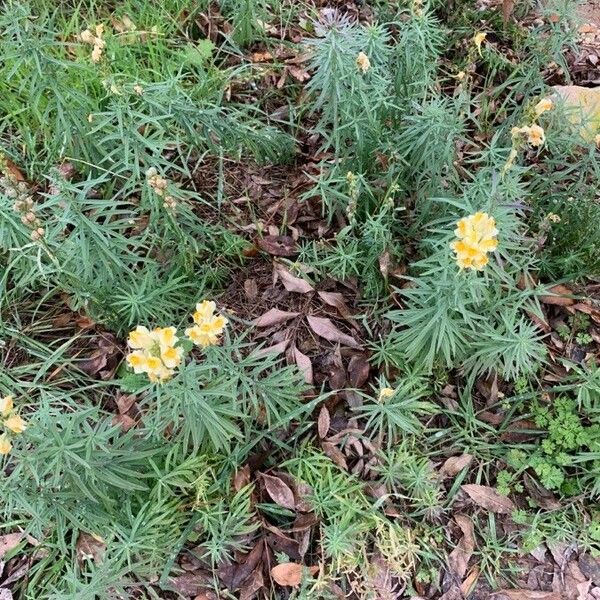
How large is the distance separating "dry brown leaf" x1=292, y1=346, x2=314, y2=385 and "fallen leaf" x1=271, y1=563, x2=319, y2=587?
0.79 meters

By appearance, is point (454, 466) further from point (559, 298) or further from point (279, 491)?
point (559, 298)

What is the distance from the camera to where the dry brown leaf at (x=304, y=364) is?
9.69 feet

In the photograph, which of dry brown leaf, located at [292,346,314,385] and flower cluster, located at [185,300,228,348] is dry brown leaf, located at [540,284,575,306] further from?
flower cluster, located at [185,300,228,348]

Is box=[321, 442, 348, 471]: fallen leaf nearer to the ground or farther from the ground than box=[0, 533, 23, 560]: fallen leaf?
farther from the ground

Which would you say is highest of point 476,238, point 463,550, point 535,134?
point 535,134

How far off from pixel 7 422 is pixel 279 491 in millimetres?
1197

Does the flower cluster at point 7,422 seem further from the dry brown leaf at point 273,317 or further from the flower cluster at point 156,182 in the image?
the dry brown leaf at point 273,317

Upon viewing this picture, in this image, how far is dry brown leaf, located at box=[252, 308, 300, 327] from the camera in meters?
3.11

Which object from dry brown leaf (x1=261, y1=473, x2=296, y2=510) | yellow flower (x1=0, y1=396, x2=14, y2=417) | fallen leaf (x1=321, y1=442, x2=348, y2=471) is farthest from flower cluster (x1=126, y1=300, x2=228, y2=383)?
fallen leaf (x1=321, y1=442, x2=348, y2=471)

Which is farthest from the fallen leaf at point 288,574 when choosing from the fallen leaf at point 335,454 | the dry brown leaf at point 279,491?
the fallen leaf at point 335,454

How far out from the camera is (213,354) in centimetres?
242

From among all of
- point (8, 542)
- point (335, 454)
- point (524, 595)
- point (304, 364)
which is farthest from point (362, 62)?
point (8, 542)

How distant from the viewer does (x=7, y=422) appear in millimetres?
1980

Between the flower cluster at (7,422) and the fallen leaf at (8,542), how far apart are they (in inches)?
34.8
